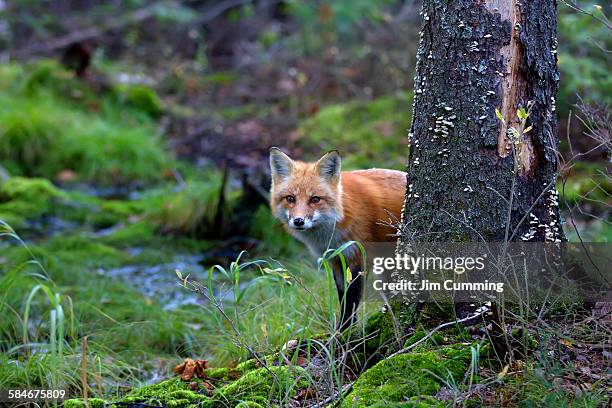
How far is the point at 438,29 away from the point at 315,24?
35.7 ft

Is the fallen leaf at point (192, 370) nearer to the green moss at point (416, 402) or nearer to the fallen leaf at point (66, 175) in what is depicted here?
the green moss at point (416, 402)

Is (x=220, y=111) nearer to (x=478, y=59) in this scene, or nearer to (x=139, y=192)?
(x=139, y=192)

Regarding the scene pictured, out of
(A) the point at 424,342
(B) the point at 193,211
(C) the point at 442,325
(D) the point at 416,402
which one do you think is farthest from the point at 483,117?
(B) the point at 193,211

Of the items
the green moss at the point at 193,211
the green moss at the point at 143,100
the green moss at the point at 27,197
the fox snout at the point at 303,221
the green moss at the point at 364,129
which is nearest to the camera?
the fox snout at the point at 303,221

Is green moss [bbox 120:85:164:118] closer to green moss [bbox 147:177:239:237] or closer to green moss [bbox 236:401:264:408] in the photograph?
green moss [bbox 147:177:239:237]

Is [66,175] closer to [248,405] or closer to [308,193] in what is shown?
[308,193]

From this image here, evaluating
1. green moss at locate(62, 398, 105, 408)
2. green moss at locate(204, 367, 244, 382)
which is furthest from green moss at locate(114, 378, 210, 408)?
green moss at locate(204, 367, 244, 382)

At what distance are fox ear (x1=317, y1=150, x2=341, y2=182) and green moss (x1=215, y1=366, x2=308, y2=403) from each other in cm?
177

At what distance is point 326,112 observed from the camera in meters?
11.5

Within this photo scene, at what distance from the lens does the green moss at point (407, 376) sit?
11.2 feet

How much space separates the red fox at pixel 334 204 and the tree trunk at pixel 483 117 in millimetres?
1173

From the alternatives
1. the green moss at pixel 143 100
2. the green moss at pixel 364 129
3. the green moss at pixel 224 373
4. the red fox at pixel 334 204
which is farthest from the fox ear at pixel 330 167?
the green moss at pixel 143 100

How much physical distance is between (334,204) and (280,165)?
22.8 inches

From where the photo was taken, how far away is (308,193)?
5.22 metres
